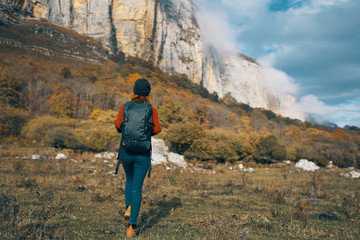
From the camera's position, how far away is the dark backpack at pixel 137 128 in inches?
109

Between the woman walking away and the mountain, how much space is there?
221 ft

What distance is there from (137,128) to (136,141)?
15 cm

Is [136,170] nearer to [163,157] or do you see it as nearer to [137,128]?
[137,128]

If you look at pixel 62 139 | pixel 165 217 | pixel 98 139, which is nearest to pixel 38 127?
pixel 62 139

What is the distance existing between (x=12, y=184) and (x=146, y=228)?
4.65 m

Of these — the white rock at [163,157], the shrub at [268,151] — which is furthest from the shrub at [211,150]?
the shrub at [268,151]

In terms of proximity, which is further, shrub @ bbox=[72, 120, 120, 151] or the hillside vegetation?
shrub @ bbox=[72, 120, 120, 151]

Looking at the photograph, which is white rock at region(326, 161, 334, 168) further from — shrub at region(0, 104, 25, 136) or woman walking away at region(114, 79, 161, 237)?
shrub at region(0, 104, 25, 136)

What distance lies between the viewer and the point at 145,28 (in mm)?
73188

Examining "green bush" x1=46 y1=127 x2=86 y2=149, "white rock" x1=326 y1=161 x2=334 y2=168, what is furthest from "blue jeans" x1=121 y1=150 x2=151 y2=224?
"white rock" x1=326 y1=161 x2=334 y2=168

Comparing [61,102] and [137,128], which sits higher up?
[61,102]

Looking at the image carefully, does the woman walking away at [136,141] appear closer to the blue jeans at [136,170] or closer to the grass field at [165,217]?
the blue jeans at [136,170]

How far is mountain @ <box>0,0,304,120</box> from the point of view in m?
64.4

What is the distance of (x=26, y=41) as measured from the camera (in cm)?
4972
